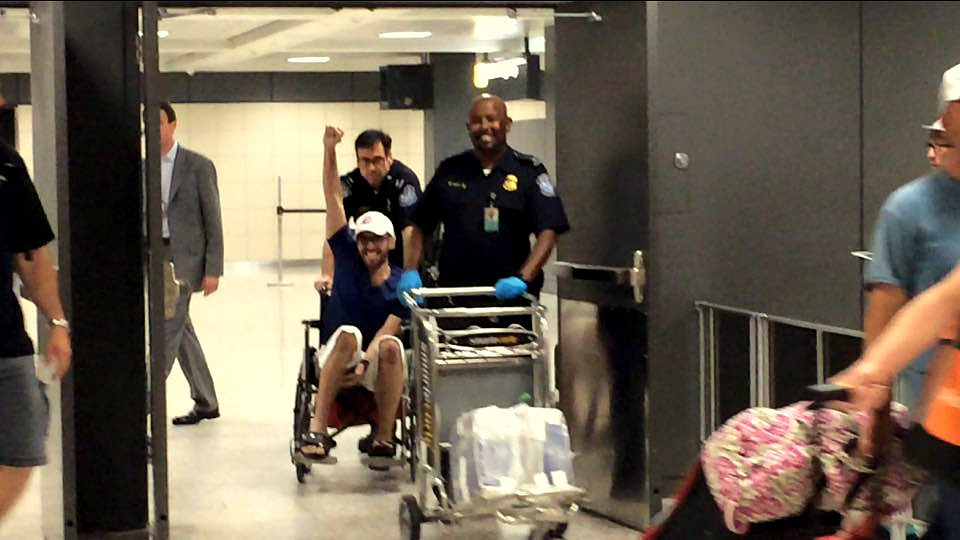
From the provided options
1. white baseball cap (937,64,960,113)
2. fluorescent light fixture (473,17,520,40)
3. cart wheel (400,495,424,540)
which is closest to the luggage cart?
cart wheel (400,495,424,540)

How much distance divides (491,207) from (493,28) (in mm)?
7608

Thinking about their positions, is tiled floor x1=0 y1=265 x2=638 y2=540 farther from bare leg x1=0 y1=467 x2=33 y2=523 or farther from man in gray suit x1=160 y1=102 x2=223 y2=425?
bare leg x1=0 y1=467 x2=33 y2=523

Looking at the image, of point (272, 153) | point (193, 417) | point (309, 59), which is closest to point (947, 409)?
point (193, 417)

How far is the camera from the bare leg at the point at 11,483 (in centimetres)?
373

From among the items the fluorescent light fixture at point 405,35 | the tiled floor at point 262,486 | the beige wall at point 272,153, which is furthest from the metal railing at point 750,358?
the beige wall at point 272,153

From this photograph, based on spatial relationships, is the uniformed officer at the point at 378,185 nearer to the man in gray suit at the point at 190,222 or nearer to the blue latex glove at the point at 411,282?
the man in gray suit at the point at 190,222

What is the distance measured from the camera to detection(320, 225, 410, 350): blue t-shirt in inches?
231

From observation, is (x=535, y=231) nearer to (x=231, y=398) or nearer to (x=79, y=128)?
(x=79, y=128)

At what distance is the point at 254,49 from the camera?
14.3 metres

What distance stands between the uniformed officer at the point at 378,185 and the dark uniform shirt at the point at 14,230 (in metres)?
2.51

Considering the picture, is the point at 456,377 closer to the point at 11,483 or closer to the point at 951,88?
the point at 11,483

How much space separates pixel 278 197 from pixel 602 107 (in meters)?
14.9

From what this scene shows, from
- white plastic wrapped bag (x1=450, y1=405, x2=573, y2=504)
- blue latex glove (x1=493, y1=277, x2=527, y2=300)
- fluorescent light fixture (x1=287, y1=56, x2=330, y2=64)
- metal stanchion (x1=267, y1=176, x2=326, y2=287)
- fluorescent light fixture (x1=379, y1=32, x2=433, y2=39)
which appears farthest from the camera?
metal stanchion (x1=267, y1=176, x2=326, y2=287)

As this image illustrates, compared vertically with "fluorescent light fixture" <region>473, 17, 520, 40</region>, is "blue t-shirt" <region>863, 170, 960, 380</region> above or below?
below
